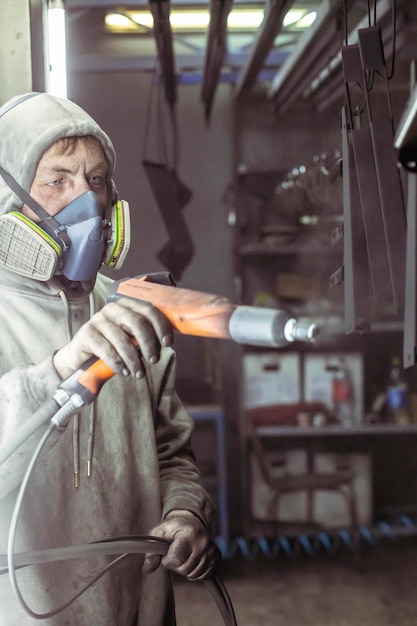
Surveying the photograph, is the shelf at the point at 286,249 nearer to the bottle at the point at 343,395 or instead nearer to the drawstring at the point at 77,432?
the bottle at the point at 343,395

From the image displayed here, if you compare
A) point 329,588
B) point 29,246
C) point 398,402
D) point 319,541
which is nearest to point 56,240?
point 29,246

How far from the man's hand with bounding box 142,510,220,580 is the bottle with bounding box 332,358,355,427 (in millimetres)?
2607

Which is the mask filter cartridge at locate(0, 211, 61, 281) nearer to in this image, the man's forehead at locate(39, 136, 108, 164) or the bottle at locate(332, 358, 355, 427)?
the man's forehead at locate(39, 136, 108, 164)

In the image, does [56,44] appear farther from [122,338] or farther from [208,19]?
[208,19]

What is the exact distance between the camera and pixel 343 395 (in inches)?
148

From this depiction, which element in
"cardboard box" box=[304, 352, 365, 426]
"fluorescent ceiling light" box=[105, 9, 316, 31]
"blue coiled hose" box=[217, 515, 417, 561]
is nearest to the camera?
"fluorescent ceiling light" box=[105, 9, 316, 31]

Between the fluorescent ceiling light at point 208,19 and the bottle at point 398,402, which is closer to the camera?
the fluorescent ceiling light at point 208,19

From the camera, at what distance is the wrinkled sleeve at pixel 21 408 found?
41.4 inches

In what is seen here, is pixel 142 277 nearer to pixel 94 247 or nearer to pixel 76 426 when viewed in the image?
pixel 94 247

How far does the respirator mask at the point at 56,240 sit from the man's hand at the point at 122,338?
4.8 inches

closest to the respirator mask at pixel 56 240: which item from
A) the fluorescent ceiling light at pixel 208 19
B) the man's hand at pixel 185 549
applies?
the man's hand at pixel 185 549

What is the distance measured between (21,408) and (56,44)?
26.1 inches

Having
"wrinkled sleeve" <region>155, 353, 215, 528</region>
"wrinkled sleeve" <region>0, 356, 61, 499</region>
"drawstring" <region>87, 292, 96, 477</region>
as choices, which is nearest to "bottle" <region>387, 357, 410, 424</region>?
"wrinkled sleeve" <region>155, 353, 215, 528</region>

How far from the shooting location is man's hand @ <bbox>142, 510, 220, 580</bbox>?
1157 mm
